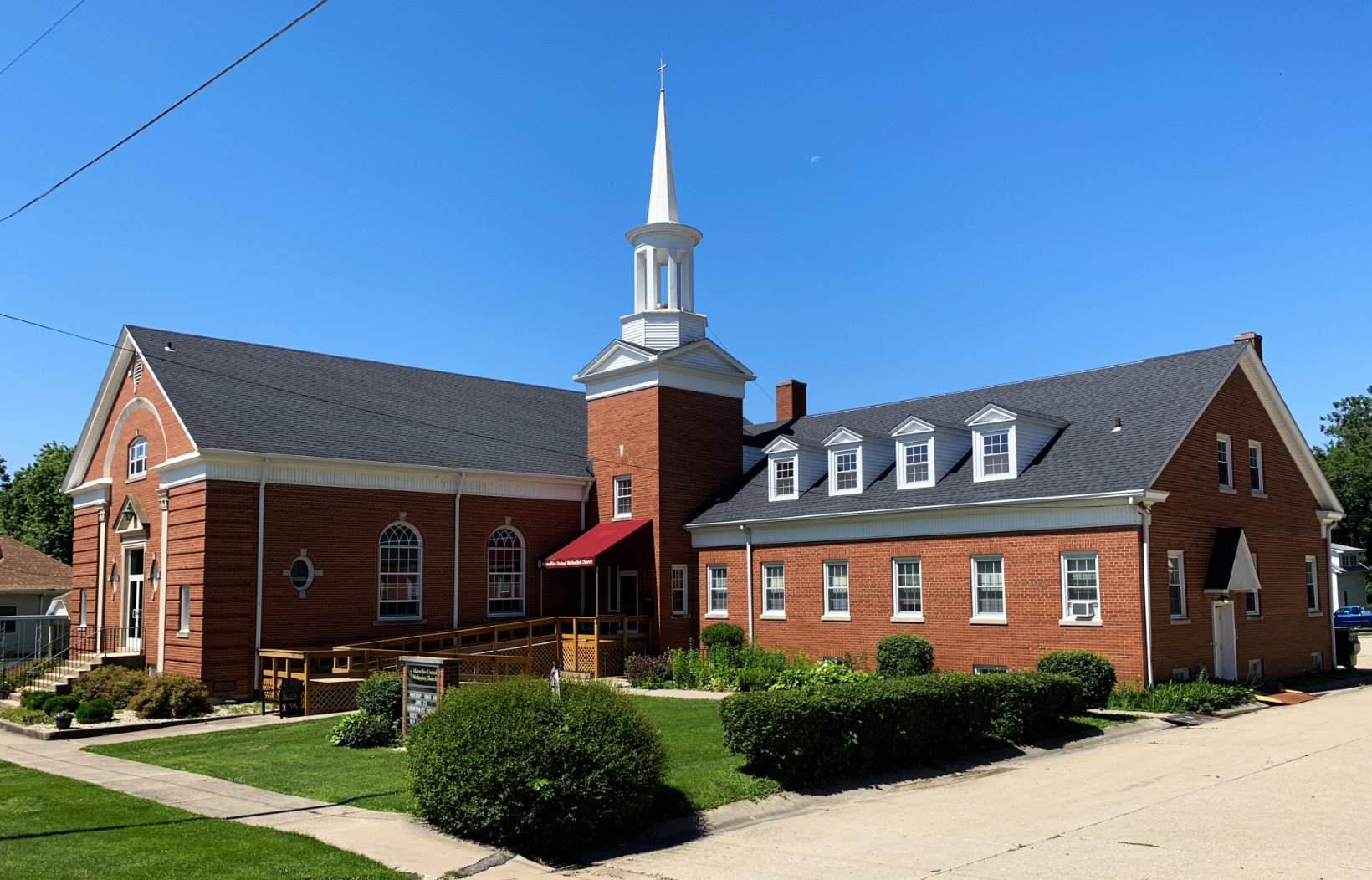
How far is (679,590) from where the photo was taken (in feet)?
107

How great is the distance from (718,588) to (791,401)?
10.1 m

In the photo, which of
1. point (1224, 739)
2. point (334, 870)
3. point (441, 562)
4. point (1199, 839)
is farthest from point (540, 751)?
point (441, 562)

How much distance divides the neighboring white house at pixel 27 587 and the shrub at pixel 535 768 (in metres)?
37.5

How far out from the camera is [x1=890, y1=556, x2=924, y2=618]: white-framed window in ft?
87.5

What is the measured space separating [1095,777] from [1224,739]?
4929mm

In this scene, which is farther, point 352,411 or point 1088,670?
point 352,411

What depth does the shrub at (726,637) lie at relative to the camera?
30312 millimetres

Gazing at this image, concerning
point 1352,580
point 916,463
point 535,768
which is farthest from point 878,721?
point 1352,580

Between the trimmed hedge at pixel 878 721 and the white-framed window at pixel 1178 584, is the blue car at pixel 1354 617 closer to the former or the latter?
the white-framed window at pixel 1178 584

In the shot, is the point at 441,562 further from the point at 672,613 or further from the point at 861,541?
the point at 861,541

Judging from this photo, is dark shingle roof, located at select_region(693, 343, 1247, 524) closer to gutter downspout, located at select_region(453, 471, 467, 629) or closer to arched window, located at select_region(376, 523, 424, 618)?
gutter downspout, located at select_region(453, 471, 467, 629)

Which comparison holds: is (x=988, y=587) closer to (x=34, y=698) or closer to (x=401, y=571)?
(x=401, y=571)

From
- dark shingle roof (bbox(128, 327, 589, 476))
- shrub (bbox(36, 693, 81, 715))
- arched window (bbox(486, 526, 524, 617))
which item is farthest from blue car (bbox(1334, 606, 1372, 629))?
shrub (bbox(36, 693, 81, 715))

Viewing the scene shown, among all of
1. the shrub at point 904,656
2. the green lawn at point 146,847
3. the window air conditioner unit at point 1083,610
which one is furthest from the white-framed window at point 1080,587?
the green lawn at point 146,847
